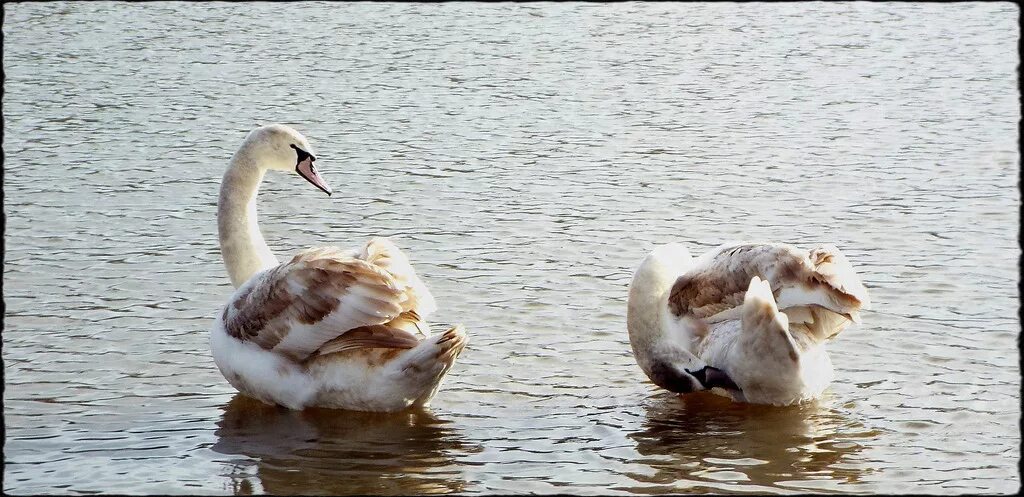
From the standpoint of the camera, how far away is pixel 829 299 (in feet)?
21.6

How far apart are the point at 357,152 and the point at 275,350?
566cm

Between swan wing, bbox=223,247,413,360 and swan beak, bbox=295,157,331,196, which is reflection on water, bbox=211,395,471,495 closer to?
swan wing, bbox=223,247,413,360

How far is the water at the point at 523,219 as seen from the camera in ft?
19.9

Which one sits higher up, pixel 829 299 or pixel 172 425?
pixel 829 299

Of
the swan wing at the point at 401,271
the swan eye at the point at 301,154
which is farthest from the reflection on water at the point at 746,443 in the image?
the swan eye at the point at 301,154

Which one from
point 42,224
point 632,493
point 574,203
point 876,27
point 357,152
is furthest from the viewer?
point 876,27

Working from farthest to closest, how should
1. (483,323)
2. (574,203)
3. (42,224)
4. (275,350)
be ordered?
1. (574,203)
2. (42,224)
3. (483,323)
4. (275,350)

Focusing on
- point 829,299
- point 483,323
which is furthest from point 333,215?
point 829,299

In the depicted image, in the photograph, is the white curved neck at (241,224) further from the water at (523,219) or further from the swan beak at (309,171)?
the water at (523,219)

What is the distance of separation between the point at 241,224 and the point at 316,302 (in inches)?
40.9

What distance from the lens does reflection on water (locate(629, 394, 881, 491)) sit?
5.75 metres

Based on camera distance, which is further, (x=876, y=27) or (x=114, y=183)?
(x=876, y=27)

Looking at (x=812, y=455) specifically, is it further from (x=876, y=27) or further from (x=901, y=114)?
(x=876, y=27)

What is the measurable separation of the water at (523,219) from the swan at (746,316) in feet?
0.58
